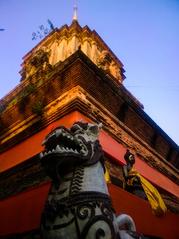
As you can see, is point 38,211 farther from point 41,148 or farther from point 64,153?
point 64,153

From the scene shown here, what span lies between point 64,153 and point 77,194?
0.36 m

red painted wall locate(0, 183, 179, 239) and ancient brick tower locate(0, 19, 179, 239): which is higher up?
ancient brick tower locate(0, 19, 179, 239)

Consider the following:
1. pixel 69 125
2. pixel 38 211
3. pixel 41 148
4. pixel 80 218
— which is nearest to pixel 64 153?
pixel 80 218

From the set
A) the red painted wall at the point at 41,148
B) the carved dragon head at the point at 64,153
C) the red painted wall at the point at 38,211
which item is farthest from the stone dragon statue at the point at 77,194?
the red painted wall at the point at 41,148

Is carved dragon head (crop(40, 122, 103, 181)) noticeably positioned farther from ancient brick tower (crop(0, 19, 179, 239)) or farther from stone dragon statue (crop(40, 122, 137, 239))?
ancient brick tower (crop(0, 19, 179, 239))

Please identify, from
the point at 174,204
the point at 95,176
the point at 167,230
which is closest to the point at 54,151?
the point at 95,176

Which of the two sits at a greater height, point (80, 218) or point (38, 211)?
point (38, 211)

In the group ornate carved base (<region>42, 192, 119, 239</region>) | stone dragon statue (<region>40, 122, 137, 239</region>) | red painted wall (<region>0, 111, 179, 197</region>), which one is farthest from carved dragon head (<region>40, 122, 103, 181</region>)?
red painted wall (<region>0, 111, 179, 197</region>)

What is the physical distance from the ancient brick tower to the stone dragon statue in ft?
4.30

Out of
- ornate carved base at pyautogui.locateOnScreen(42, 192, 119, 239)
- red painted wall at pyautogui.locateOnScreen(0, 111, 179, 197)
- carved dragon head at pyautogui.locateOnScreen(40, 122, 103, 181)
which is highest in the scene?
red painted wall at pyautogui.locateOnScreen(0, 111, 179, 197)

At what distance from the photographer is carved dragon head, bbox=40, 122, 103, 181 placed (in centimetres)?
238

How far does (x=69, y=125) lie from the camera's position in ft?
14.8

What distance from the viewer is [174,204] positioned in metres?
6.76

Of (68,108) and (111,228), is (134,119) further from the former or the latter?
(111,228)
